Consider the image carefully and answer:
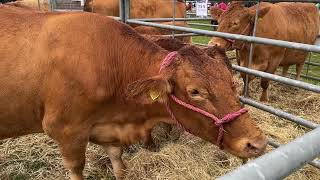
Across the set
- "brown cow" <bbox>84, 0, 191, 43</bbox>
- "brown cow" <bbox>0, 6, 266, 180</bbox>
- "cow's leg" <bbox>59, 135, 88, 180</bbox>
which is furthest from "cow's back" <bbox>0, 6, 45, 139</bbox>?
"brown cow" <bbox>84, 0, 191, 43</bbox>

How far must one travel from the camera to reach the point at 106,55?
293 centimetres

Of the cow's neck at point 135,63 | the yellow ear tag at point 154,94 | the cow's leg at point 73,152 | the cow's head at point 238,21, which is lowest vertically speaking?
the cow's leg at point 73,152

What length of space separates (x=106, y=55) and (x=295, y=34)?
4.20 metres

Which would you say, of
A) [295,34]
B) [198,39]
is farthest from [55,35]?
[198,39]

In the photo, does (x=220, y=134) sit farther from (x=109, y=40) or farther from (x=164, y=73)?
(x=109, y=40)

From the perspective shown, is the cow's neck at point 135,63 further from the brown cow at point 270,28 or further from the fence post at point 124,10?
the brown cow at point 270,28

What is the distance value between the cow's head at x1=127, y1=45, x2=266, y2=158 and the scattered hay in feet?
3.35

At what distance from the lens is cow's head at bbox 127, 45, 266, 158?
2414 mm

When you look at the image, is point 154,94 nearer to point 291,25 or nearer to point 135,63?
point 135,63

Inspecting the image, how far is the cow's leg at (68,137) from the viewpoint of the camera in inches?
116

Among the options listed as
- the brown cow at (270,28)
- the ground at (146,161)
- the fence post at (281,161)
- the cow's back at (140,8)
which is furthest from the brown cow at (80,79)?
the cow's back at (140,8)

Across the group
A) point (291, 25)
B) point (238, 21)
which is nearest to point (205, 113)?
point (238, 21)

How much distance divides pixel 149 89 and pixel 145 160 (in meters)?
1.46

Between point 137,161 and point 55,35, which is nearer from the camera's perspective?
point 55,35
